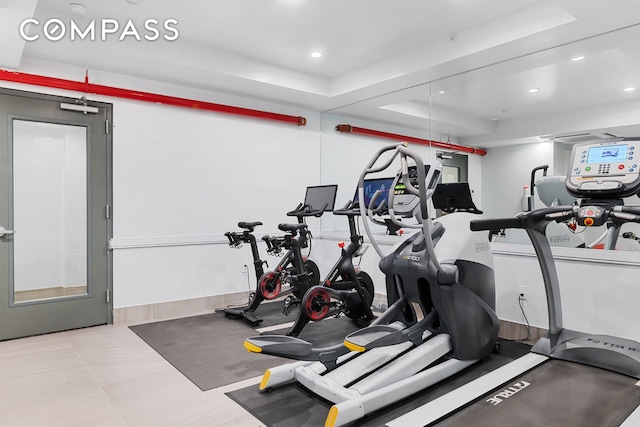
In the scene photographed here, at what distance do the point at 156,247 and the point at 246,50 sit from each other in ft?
8.14

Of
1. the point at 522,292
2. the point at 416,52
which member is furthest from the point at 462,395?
the point at 416,52

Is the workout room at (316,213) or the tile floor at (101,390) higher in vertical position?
the workout room at (316,213)

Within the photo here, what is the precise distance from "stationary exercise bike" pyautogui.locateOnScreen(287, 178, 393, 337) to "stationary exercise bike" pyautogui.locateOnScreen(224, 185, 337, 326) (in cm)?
31

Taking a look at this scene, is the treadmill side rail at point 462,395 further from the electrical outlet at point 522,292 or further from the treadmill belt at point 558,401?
the electrical outlet at point 522,292

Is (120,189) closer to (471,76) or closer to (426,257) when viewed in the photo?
(426,257)

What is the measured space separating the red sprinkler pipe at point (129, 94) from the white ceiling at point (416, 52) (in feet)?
0.48

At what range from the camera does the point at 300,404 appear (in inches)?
102

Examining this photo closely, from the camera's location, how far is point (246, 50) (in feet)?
15.1

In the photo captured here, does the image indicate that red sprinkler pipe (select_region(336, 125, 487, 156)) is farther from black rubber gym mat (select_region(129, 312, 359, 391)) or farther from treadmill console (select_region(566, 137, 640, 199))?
black rubber gym mat (select_region(129, 312, 359, 391))

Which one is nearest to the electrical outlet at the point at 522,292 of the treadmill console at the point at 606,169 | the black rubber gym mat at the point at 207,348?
the treadmill console at the point at 606,169

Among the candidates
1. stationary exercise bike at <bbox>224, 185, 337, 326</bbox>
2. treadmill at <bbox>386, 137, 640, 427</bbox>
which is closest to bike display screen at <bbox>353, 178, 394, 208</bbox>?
stationary exercise bike at <bbox>224, 185, 337, 326</bbox>

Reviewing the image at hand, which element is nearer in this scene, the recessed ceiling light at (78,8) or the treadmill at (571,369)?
the treadmill at (571,369)

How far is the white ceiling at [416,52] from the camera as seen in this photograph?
344 cm

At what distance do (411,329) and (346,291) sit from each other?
1.29 metres
